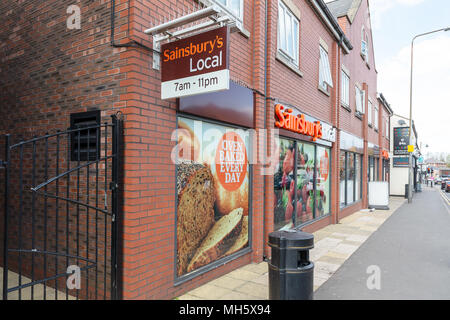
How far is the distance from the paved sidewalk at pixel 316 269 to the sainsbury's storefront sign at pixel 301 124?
2826 mm

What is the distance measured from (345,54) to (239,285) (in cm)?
1038

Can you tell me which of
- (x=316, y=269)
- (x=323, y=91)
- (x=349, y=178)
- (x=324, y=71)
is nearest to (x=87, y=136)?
(x=316, y=269)

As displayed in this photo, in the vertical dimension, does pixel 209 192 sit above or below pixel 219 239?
above

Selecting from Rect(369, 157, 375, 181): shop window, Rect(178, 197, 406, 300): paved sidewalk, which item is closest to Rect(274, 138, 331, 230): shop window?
Rect(178, 197, 406, 300): paved sidewalk

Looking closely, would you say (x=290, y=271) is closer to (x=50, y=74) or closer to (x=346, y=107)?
(x=50, y=74)

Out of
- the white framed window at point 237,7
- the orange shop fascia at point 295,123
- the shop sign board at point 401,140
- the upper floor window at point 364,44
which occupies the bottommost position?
Answer: the orange shop fascia at point 295,123

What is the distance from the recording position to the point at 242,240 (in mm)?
5961

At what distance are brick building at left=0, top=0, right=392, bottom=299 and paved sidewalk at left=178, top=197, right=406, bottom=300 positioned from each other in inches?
8.3

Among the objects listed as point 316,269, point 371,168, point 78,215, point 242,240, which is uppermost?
point 371,168

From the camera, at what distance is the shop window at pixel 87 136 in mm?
4090

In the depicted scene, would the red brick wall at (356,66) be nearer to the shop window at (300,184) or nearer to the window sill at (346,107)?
the window sill at (346,107)

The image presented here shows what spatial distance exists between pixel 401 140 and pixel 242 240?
22.4 metres

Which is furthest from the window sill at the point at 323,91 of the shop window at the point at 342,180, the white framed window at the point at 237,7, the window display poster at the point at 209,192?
the window display poster at the point at 209,192

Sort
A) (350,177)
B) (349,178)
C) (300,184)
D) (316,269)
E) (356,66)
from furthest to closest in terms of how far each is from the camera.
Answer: (356,66) < (350,177) < (349,178) < (300,184) < (316,269)
